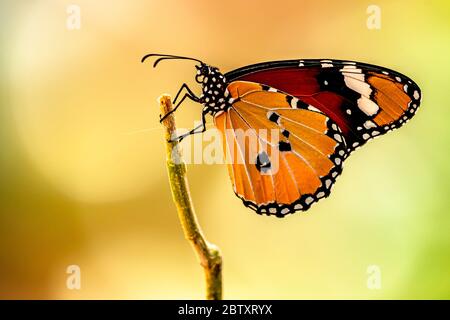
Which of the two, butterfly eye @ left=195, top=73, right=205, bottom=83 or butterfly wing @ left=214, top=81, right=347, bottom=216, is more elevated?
butterfly eye @ left=195, top=73, right=205, bottom=83

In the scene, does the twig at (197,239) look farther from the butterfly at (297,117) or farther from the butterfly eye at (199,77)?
the butterfly eye at (199,77)

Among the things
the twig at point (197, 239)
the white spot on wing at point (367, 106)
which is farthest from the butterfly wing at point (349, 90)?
Result: the twig at point (197, 239)

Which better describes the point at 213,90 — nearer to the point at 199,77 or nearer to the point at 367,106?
the point at 199,77

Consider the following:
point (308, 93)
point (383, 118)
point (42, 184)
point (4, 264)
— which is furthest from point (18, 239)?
point (383, 118)

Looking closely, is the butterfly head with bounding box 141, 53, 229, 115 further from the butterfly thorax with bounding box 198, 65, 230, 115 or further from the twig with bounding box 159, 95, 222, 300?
the twig with bounding box 159, 95, 222, 300

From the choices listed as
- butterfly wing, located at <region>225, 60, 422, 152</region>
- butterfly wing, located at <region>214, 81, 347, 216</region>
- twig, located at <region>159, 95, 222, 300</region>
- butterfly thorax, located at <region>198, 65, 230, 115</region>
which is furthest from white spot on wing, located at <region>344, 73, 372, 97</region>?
twig, located at <region>159, 95, 222, 300</region>

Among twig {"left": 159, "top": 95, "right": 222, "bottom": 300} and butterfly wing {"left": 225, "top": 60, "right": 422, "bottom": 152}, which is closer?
twig {"left": 159, "top": 95, "right": 222, "bottom": 300}

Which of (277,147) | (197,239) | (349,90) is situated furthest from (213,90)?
(197,239)

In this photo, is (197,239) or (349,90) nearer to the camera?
(197,239)
